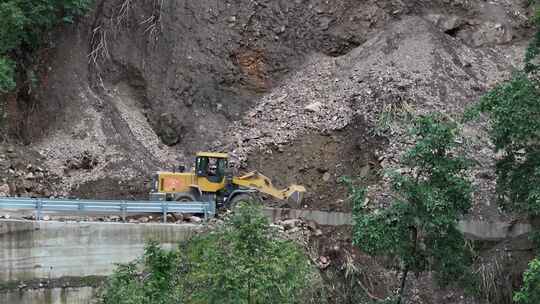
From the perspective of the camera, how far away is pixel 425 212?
16.3 m

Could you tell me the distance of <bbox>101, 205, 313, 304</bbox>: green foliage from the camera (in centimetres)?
1345

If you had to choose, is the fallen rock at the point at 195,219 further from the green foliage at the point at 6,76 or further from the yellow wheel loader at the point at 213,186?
the green foliage at the point at 6,76

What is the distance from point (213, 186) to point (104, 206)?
3232 mm

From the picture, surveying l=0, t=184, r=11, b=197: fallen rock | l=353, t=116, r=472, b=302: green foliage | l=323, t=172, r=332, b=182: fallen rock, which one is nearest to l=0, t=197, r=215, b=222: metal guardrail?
l=0, t=184, r=11, b=197: fallen rock

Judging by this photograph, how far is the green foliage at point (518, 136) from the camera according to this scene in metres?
16.9

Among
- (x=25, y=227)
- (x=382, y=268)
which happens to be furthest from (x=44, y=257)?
(x=382, y=268)

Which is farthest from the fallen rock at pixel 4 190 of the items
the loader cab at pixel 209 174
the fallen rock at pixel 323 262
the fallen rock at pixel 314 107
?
the fallen rock at pixel 314 107

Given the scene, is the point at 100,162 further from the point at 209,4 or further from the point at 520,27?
the point at 520,27

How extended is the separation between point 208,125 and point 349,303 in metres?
9.53

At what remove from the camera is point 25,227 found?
18406 mm

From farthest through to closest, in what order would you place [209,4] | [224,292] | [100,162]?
[209,4]
[100,162]
[224,292]

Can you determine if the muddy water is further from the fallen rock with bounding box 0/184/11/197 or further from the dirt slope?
the dirt slope

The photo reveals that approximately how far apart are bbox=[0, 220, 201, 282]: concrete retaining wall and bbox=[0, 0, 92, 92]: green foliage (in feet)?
18.0

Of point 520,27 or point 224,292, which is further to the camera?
point 520,27
